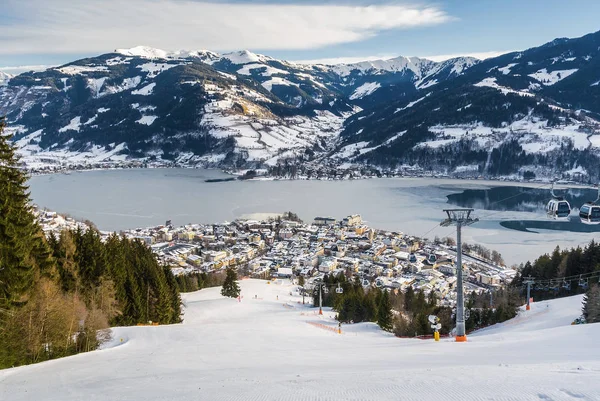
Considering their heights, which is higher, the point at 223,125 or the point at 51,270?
the point at 223,125

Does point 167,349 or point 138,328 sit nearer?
point 167,349

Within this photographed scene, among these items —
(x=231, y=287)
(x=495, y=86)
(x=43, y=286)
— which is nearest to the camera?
(x=43, y=286)

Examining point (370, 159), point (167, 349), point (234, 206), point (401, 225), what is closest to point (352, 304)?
point (167, 349)

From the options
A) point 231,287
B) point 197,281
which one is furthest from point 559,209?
point 197,281

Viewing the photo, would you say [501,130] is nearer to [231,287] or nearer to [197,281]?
[197,281]

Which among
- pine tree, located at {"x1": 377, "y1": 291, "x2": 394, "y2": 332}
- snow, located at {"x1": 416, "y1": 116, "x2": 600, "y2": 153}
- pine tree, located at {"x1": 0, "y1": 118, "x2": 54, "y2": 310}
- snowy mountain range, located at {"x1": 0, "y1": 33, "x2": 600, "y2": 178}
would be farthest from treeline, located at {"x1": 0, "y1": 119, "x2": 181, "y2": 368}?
snow, located at {"x1": 416, "y1": 116, "x2": 600, "y2": 153}

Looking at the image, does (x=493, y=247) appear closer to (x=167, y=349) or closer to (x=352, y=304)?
(x=352, y=304)

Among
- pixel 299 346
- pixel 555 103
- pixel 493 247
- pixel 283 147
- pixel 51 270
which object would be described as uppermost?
pixel 555 103

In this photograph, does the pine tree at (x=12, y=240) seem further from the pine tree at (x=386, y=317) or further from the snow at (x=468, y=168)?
the snow at (x=468, y=168)
